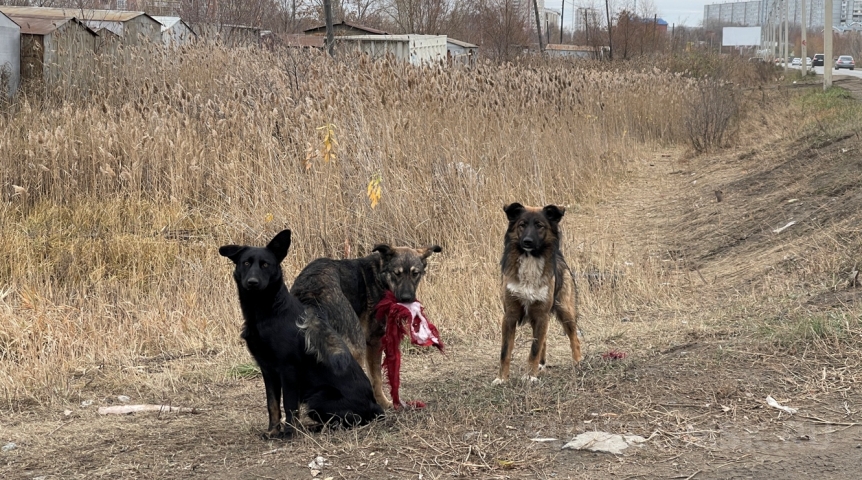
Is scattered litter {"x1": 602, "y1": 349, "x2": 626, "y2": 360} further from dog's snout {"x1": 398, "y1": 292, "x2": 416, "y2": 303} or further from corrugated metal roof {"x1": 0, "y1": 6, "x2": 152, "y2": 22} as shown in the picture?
corrugated metal roof {"x1": 0, "y1": 6, "x2": 152, "y2": 22}

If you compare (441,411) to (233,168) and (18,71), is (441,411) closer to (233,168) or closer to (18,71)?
(233,168)

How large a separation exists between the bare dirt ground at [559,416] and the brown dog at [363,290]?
1.58 ft

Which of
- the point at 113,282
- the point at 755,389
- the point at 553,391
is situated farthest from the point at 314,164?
the point at 755,389

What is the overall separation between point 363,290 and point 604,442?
2042mm

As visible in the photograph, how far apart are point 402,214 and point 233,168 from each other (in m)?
2.04

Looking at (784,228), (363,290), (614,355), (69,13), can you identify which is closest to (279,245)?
(363,290)

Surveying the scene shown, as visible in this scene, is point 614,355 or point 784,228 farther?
point 784,228

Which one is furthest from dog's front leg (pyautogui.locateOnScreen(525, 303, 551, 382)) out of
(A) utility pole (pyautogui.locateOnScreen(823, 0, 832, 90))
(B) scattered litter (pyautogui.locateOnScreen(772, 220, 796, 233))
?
(A) utility pole (pyautogui.locateOnScreen(823, 0, 832, 90))

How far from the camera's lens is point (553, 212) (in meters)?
6.00

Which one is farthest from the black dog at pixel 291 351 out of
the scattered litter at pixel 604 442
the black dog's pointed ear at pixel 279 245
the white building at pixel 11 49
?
the white building at pixel 11 49

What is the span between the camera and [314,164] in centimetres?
985

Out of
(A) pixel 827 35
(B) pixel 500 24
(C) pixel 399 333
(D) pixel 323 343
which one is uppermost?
(B) pixel 500 24

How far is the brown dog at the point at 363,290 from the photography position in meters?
5.25

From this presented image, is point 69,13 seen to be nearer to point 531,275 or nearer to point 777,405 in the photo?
point 531,275
